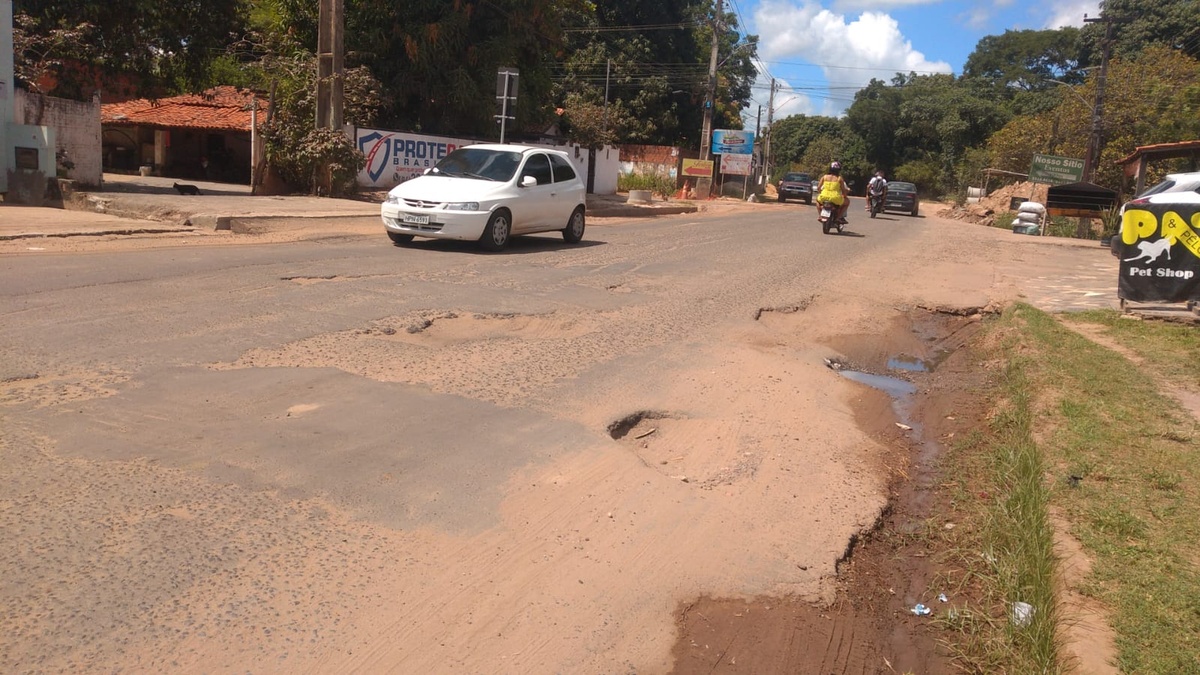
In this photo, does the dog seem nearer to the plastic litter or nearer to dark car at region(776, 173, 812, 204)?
the plastic litter

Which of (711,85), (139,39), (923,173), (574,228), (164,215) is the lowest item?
(164,215)

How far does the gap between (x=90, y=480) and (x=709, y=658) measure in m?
2.77

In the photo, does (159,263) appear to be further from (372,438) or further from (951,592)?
(951,592)

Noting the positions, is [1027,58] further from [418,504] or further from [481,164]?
[418,504]

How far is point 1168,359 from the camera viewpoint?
26.0 feet

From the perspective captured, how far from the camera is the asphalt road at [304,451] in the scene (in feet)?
10.2

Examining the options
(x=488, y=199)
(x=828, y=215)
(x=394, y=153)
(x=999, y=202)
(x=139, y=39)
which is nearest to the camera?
(x=488, y=199)

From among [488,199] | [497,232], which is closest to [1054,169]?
[497,232]

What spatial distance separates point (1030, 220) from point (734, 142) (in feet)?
66.5

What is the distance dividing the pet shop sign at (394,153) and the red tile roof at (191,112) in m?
7.71

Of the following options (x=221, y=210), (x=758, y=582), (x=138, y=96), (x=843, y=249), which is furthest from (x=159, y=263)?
(x=138, y=96)

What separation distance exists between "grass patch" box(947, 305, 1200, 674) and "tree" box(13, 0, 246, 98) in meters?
21.4

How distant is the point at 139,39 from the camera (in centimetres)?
2278

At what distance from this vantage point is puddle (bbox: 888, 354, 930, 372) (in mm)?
8203
